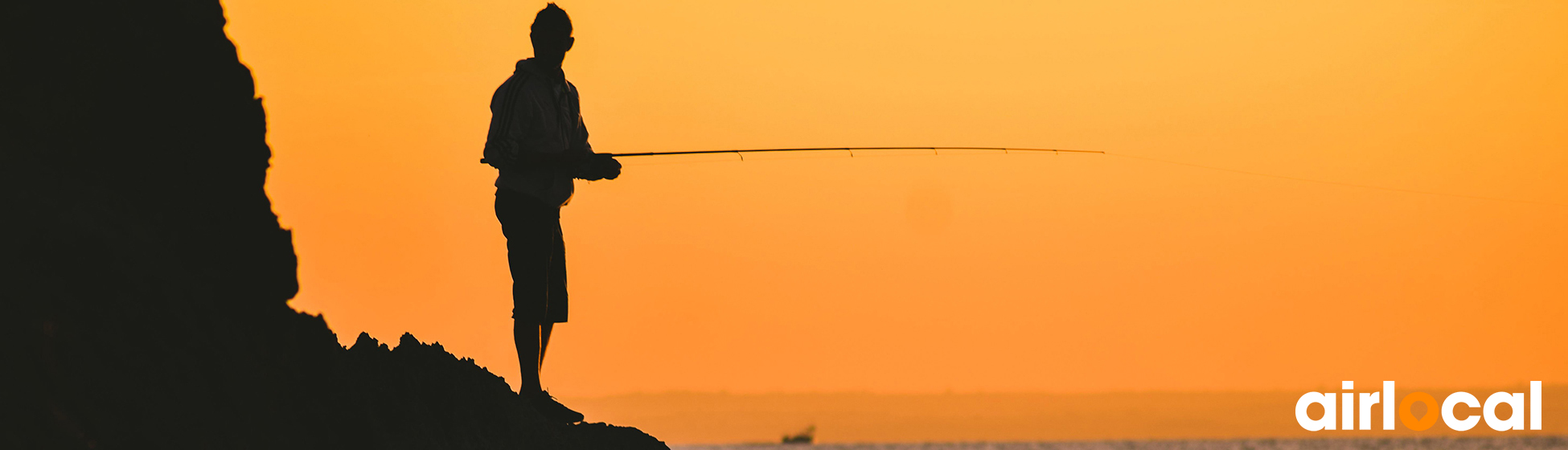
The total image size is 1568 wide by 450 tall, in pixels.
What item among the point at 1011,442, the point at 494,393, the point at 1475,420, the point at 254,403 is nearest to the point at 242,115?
the point at 254,403

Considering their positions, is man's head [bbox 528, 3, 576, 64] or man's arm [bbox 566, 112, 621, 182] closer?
man's head [bbox 528, 3, 576, 64]

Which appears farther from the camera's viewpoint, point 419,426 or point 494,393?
point 494,393

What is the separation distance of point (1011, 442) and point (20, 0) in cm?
454

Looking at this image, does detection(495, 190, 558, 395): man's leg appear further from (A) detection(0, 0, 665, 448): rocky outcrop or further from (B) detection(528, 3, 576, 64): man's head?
(A) detection(0, 0, 665, 448): rocky outcrop

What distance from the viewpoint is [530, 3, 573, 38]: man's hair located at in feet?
11.4

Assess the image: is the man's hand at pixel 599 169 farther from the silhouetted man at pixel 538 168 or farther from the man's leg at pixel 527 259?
the man's leg at pixel 527 259

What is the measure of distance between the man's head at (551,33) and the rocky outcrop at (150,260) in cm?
86

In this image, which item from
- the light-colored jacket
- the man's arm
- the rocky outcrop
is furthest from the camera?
the man's arm

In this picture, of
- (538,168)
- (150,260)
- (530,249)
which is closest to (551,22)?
(538,168)

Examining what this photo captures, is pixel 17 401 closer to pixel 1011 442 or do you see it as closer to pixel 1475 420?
pixel 1011 442

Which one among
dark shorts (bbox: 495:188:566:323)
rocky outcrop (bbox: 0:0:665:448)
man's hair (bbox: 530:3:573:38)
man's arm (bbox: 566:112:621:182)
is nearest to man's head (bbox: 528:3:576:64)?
man's hair (bbox: 530:3:573:38)

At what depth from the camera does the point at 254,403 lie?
2641mm

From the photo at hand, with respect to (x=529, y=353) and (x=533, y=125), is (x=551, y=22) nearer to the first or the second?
(x=533, y=125)

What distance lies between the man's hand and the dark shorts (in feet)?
0.42
